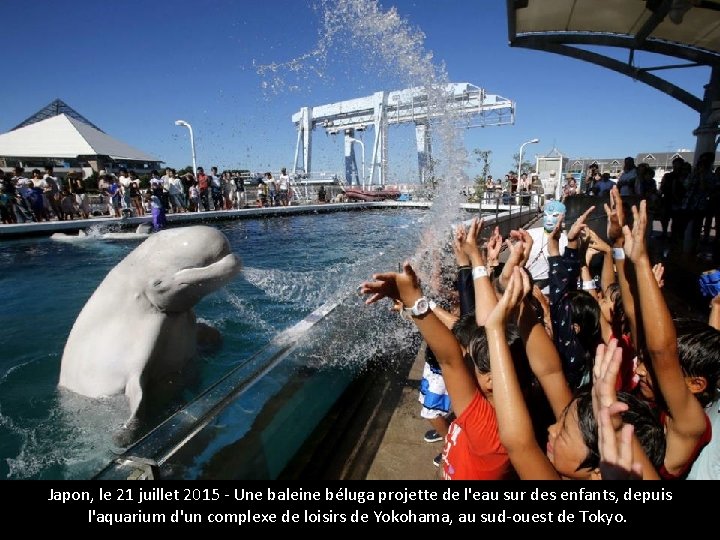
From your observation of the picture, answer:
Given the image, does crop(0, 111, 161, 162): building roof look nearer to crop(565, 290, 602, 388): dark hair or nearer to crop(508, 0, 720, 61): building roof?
crop(508, 0, 720, 61): building roof

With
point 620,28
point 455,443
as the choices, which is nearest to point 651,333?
point 455,443

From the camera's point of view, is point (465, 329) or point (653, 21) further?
point (653, 21)

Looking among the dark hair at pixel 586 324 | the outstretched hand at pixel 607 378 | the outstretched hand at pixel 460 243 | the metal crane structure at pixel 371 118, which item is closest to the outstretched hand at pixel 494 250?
the outstretched hand at pixel 460 243

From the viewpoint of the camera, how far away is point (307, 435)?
2.90 m

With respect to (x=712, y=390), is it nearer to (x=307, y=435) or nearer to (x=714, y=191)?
(x=307, y=435)

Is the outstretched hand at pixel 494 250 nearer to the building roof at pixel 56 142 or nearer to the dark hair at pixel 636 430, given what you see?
the dark hair at pixel 636 430

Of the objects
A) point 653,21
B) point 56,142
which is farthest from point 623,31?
point 56,142

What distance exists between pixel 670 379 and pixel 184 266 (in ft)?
10.3

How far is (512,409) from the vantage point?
→ 1431 millimetres

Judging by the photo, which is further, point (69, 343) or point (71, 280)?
point (71, 280)

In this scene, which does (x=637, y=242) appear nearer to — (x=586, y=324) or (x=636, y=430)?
(x=586, y=324)

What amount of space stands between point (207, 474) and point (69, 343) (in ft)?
8.26

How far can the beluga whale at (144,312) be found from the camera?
3252 millimetres

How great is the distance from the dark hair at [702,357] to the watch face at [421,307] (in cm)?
114
